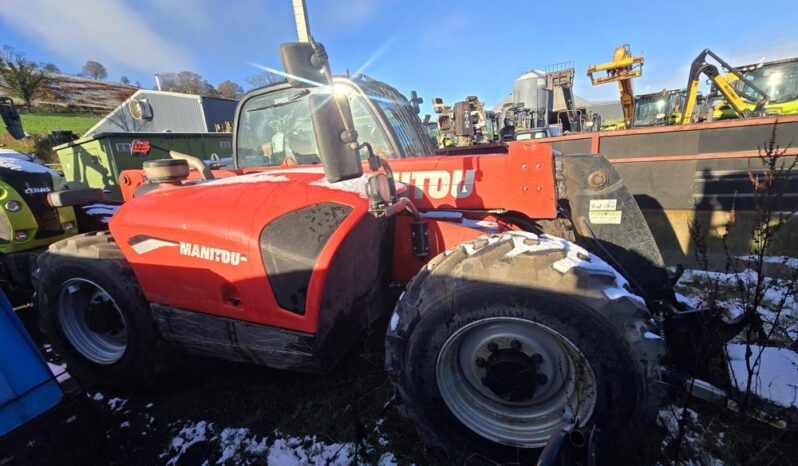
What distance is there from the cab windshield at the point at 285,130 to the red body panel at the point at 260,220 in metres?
0.48

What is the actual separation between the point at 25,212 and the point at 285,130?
12.3 feet

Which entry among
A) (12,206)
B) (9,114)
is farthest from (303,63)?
(9,114)

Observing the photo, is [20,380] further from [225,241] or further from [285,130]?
[285,130]

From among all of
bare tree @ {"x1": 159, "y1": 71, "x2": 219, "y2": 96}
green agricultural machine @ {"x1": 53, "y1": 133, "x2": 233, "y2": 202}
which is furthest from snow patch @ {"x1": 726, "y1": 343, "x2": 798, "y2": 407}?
bare tree @ {"x1": 159, "y1": 71, "x2": 219, "y2": 96}

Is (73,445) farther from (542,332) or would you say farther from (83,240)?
(542,332)

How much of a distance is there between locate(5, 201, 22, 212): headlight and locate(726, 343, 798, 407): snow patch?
697 centimetres

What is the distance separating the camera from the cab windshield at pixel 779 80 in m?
12.0

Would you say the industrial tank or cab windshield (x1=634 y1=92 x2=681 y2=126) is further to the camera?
the industrial tank

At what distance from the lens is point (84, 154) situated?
385 inches

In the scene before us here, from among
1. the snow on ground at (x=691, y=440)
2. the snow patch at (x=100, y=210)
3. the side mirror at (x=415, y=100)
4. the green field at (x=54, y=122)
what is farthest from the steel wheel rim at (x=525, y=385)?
the green field at (x=54, y=122)

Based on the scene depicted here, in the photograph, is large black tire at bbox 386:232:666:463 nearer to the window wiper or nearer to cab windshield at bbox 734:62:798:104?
the window wiper

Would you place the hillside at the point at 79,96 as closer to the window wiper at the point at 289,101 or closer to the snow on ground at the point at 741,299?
the window wiper at the point at 289,101

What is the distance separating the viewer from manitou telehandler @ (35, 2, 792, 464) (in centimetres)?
160

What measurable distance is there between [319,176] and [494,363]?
1.52 metres
